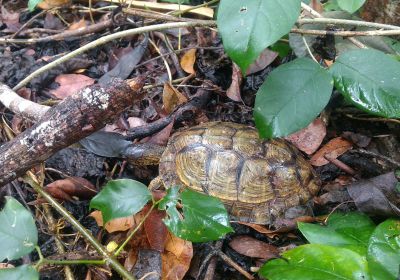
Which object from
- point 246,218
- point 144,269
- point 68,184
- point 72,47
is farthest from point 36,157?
point 72,47

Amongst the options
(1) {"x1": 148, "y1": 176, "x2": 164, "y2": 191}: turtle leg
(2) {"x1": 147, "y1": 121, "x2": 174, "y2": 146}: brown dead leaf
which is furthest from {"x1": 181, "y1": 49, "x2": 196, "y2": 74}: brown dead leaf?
(1) {"x1": 148, "y1": 176, "x2": 164, "y2": 191}: turtle leg

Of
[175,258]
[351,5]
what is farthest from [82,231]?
[351,5]

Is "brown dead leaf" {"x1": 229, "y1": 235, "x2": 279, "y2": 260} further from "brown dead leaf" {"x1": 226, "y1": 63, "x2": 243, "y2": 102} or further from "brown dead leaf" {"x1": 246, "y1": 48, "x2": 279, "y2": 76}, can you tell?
"brown dead leaf" {"x1": 246, "y1": 48, "x2": 279, "y2": 76}

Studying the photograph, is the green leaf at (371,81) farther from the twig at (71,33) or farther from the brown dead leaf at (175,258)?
the twig at (71,33)

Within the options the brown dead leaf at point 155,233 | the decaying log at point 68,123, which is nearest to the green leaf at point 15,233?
the decaying log at point 68,123

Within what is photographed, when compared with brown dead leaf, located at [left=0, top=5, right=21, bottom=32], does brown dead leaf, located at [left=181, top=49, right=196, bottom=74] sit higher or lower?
lower

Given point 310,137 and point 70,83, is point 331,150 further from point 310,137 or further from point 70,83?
point 70,83

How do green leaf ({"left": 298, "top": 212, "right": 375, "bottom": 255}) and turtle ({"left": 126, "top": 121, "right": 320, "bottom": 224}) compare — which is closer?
green leaf ({"left": 298, "top": 212, "right": 375, "bottom": 255})

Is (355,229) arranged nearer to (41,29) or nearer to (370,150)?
(370,150)
